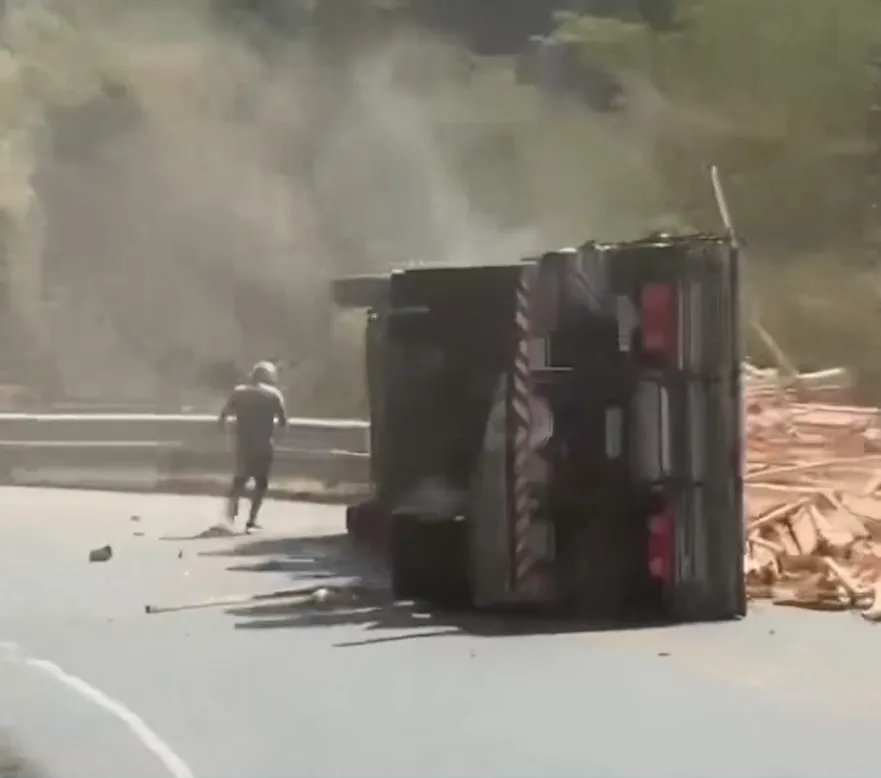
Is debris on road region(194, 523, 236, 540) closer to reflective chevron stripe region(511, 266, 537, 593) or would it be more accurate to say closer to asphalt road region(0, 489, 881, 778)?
asphalt road region(0, 489, 881, 778)

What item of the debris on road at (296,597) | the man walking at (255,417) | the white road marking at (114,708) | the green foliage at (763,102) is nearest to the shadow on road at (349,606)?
the debris on road at (296,597)

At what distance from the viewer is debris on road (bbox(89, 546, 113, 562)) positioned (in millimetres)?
2822

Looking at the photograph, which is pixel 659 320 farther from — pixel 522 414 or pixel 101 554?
pixel 101 554

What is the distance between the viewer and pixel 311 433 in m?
2.90

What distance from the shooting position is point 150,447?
2.83m

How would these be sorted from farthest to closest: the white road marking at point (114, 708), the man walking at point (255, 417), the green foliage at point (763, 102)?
the green foliage at point (763, 102)
the man walking at point (255, 417)
the white road marking at point (114, 708)

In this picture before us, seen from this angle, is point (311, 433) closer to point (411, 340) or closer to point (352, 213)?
point (411, 340)

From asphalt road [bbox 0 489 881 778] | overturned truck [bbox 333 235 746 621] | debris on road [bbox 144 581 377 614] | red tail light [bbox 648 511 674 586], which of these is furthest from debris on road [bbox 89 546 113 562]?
red tail light [bbox 648 511 674 586]

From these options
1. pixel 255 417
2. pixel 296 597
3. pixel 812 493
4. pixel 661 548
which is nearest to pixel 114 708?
pixel 296 597

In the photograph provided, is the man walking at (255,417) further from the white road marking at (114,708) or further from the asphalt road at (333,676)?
the white road marking at (114,708)

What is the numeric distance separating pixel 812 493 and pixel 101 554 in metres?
1.87

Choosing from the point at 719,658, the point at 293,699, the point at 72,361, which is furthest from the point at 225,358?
the point at 719,658

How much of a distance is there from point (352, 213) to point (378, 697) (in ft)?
3.73

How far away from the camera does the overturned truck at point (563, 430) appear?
2951 millimetres
